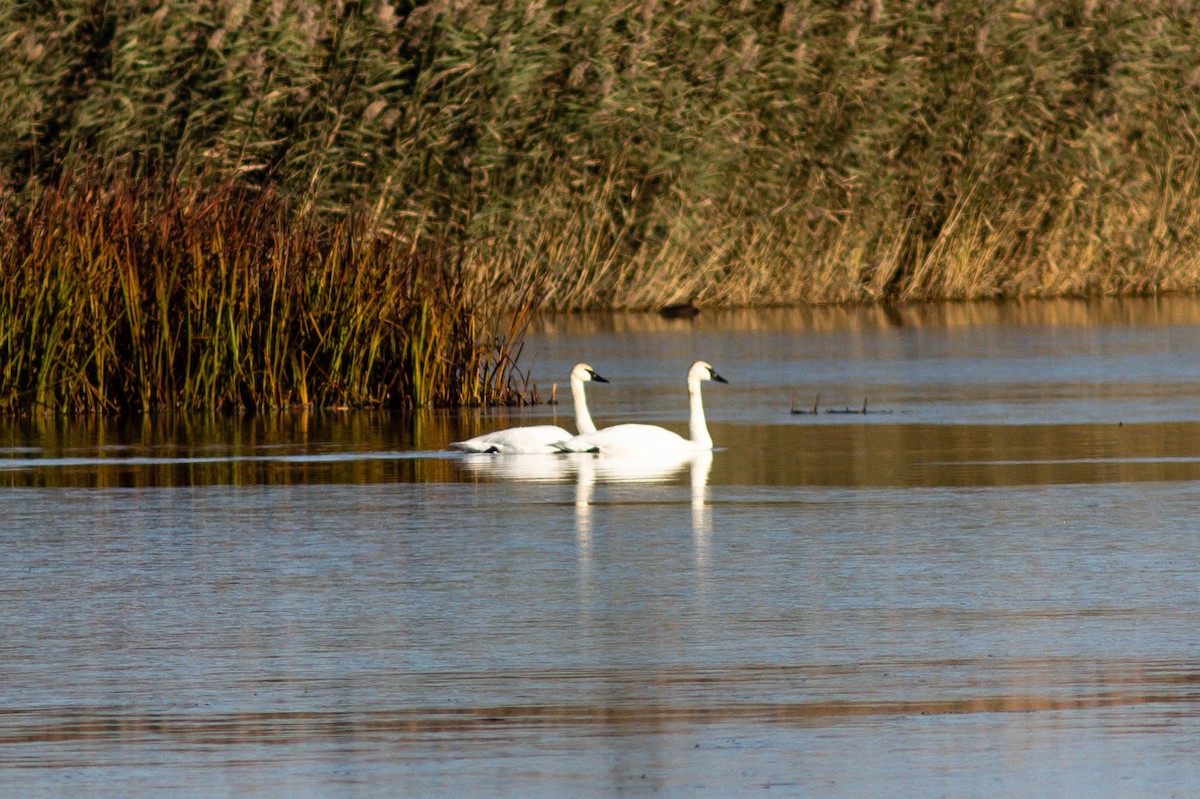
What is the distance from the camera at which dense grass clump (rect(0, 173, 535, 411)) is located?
45.8 feet

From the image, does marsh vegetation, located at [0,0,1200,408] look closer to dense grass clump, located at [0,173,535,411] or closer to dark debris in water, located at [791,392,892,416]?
dense grass clump, located at [0,173,535,411]

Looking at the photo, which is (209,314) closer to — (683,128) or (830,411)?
(830,411)

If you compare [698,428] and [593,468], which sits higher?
[698,428]

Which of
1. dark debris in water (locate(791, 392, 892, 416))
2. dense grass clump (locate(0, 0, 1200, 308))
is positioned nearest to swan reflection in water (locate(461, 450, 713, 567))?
dark debris in water (locate(791, 392, 892, 416))

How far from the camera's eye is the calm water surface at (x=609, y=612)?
15.4 feet

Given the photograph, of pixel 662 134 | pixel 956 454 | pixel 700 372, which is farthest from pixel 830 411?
pixel 662 134

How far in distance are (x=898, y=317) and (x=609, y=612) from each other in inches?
654

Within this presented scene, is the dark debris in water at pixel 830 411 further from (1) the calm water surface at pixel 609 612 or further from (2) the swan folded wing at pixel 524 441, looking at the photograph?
(2) the swan folded wing at pixel 524 441

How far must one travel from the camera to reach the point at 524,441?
11328 mm

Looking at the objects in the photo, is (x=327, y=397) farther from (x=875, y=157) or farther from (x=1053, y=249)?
(x=1053, y=249)

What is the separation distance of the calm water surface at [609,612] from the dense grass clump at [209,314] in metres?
1.08

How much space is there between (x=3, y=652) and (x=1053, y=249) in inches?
A: 816

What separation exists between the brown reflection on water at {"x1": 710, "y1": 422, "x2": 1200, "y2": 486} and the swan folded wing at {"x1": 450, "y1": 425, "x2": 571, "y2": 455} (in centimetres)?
76

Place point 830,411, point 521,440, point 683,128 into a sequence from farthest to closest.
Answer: point 683,128
point 830,411
point 521,440
